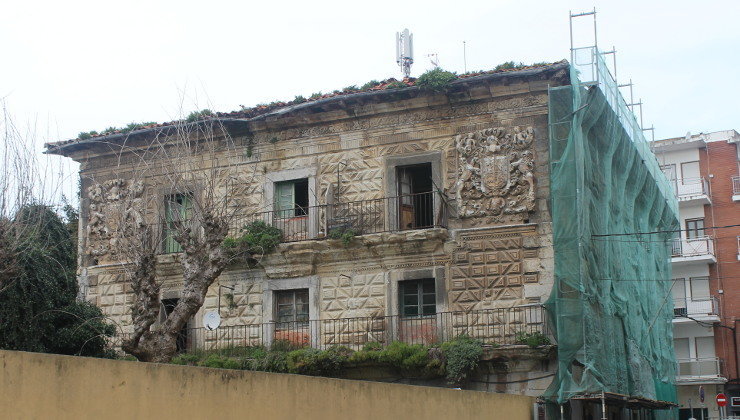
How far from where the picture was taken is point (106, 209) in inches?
924

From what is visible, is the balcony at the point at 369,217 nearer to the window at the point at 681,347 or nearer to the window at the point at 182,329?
the window at the point at 182,329

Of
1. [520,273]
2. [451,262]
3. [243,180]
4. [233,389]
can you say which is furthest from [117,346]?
[233,389]

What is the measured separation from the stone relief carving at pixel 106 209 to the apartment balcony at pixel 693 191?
27801 millimetres

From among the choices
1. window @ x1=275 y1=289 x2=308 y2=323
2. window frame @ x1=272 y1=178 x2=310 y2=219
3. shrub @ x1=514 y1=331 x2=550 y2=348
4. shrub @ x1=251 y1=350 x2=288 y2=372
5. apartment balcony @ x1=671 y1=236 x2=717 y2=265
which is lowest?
shrub @ x1=251 y1=350 x2=288 y2=372

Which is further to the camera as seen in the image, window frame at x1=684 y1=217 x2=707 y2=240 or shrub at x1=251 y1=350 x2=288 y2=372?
window frame at x1=684 y1=217 x2=707 y2=240

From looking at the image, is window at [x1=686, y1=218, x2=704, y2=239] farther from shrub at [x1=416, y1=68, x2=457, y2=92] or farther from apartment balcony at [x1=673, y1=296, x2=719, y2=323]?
shrub at [x1=416, y1=68, x2=457, y2=92]

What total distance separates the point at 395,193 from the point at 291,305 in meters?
3.48

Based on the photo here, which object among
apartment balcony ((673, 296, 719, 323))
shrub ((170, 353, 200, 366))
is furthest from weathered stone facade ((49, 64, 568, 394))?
apartment balcony ((673, 296, 719, 323))

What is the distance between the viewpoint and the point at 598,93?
803 inches

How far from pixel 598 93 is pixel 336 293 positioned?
701 centimetres

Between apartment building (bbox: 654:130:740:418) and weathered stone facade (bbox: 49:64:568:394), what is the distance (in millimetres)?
22557

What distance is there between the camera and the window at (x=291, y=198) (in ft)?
73.7

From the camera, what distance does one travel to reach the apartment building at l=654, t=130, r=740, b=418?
41.5 meters

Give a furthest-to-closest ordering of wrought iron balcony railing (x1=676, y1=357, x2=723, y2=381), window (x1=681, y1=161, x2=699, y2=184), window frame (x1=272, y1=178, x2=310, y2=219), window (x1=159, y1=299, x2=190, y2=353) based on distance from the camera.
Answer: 1. window (x1=681, y1=161, x2=699, y2=184)
2. wrought iron balcony railing (x1=676, y1=357, x2=723, y2=381)
3. window (x1=159, y1=299, x2=190, y2=353)
4. window frame (x1=272, y1=178, x2=310, y2=219)
